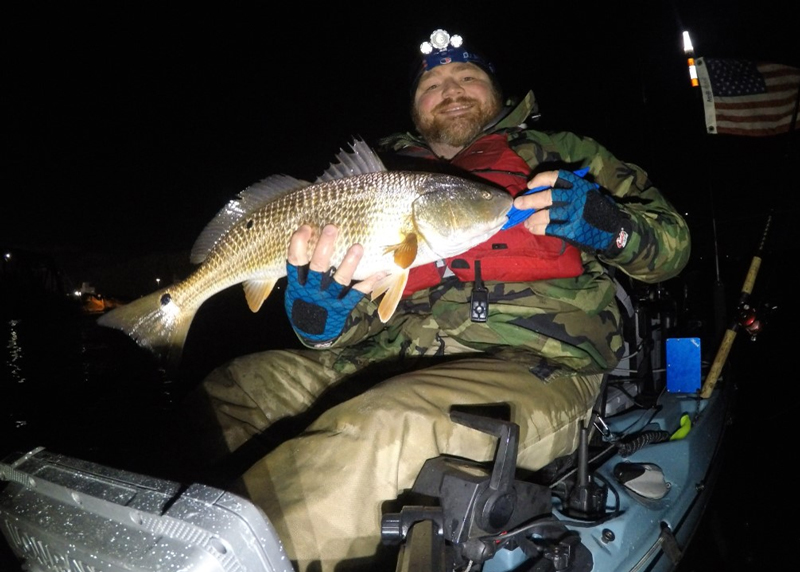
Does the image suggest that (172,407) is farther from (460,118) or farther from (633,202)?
(633,202)

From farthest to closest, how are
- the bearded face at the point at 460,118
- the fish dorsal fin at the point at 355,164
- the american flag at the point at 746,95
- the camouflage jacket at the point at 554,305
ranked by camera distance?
the american flag at the point at 746,95
the bearded face at the point at 460,118
the fish dorsal fin at the point at 355,164
the camouflage jacket at the point at 554,305

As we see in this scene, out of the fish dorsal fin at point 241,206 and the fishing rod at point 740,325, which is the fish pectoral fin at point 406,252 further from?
the fishing rod at point 740,325

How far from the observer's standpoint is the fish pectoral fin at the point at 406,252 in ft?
8.58

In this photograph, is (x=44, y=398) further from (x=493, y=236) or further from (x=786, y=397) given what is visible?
(x=786, y=397)

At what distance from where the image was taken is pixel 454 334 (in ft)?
8.64

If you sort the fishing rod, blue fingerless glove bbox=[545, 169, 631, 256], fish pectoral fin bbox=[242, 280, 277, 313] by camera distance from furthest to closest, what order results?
the fishing rod
fish pectoral fin bbox=[242, 280, 277, 313]
blue fingerless glove bbox=[545, 169, 631, 256]

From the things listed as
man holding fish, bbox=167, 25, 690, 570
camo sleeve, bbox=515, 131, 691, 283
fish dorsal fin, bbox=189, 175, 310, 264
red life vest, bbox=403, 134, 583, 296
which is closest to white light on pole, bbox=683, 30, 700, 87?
man holding fish, bbox=167, 25, 690, 570

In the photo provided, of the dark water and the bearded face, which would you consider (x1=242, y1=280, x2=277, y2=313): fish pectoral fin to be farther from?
the bearded face

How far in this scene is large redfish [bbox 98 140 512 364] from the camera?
8.77 ft

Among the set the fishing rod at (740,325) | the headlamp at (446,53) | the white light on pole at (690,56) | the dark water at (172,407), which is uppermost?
the white light on pole at (690,56)

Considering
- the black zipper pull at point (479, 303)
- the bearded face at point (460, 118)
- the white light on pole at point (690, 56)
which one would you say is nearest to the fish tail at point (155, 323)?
the black zipper pull at point (479, 303)

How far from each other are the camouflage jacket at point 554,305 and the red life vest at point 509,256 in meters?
0.06

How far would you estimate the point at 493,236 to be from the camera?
275cm

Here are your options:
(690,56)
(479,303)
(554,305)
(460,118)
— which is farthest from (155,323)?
(690,56)
